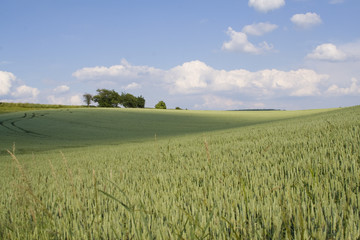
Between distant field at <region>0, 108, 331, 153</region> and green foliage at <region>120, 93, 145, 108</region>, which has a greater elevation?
green foliage at <region>120, 93, 145, 108</region>

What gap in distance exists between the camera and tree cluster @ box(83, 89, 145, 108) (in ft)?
313

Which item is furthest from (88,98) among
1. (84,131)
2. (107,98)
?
(84,131)

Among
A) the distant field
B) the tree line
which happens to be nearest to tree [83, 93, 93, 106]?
the tree line

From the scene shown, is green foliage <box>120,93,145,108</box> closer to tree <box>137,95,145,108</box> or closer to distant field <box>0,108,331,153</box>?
tree <box>137,95,145,108</box>

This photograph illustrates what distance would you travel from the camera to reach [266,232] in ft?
4.07

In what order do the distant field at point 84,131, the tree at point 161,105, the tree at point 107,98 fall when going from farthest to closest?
the tree at point 161,105 < the tree at point 107,98 < the distant field at point 84,131

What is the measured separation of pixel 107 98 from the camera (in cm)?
9731

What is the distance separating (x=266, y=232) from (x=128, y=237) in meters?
0.68

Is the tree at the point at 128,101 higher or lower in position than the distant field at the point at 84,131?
higher

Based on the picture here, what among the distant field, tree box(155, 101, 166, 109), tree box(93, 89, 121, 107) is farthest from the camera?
tree box(155, 101, 166, 109)

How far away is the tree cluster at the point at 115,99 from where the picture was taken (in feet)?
313

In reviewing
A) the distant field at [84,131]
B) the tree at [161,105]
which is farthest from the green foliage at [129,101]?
the distant field at [84,131]

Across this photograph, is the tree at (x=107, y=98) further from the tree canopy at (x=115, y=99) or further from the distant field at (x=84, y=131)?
the distant field at (x=84, y=131)

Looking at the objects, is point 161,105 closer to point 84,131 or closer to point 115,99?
point 115,99
